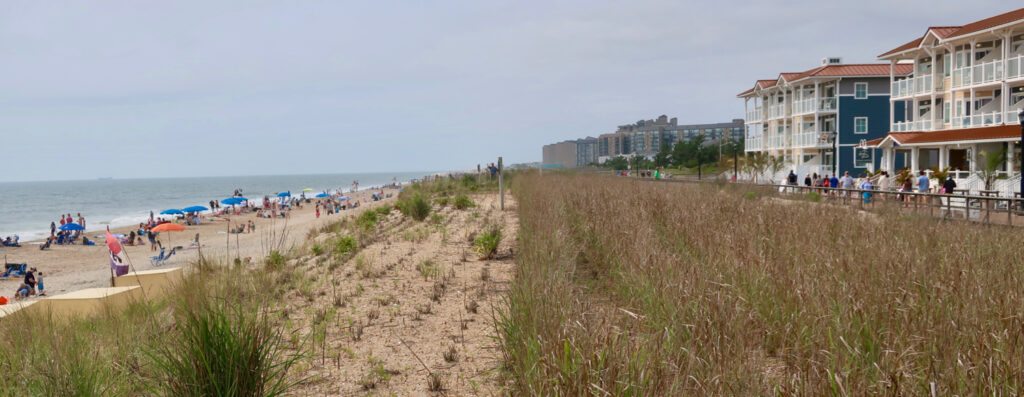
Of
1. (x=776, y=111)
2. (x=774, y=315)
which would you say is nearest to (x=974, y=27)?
(x=776, y=111)

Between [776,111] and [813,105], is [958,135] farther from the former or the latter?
[776,111]

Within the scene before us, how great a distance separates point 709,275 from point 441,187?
96.1ft

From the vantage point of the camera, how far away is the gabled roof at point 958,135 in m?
23.3

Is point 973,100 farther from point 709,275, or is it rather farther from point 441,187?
point 709,275

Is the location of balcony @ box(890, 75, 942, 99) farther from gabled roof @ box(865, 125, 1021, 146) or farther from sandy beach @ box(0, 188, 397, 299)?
sandy beach @ box(0, 188, 397, 299)

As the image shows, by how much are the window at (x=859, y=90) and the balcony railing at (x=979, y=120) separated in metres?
15.5

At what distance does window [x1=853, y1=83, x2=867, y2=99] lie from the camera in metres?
43.4

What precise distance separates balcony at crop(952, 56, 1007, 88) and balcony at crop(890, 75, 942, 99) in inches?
74.8

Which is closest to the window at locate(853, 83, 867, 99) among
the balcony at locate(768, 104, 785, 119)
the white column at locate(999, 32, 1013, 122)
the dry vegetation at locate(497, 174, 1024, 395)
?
the balcony at locate(768, 104, 785, 119)

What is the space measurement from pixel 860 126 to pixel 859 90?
7.98ft

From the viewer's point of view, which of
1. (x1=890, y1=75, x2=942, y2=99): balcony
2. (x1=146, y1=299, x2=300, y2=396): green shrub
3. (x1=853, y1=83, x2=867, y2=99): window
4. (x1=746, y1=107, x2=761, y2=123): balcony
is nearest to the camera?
(x1=146, y1=299, x2=300, y2=396): green shrub

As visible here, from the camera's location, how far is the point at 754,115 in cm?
5447

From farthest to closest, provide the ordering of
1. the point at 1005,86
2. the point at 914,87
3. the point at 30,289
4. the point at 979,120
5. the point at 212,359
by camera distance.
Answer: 1. the point at 914,87
2. the point at 979,120
3. the point at 1005,86
4. the point at 30,289
5. the point at 212,359

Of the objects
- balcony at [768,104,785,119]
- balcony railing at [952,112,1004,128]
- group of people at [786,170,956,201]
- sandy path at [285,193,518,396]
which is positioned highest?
balcony at [768,104,785,119]
